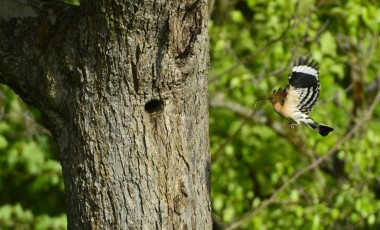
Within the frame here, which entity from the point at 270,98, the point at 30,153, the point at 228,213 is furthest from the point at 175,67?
the point at 30,153

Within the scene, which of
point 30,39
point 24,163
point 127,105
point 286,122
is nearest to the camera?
point 127,105

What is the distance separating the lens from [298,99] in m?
3.81

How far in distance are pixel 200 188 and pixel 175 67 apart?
1.67 feet

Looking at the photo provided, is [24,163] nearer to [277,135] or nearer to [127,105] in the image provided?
[277,135]

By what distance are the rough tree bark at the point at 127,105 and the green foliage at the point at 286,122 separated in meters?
3.09

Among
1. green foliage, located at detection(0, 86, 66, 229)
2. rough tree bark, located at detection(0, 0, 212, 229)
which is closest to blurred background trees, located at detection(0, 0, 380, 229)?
green foliage, located at detection(0, 86, 66, 229)

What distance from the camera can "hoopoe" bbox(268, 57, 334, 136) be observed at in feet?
12.2

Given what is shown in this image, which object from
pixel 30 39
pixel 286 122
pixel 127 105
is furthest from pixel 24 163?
pixel 127 105

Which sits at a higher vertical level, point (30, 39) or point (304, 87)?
point (30, 39)

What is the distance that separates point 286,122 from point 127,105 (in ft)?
15.0

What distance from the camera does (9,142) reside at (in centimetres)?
736

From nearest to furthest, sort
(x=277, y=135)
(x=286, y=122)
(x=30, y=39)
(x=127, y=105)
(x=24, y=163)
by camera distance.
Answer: (x=127, y=105), (x=30, y=39), (x=24, y=163), (x=286, y=122), (x=277, y=135)

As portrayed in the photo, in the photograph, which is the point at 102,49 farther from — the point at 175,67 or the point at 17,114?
the point at 17,114

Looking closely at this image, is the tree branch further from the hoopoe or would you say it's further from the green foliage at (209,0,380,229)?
the green foliage at (209,0,380,229)
